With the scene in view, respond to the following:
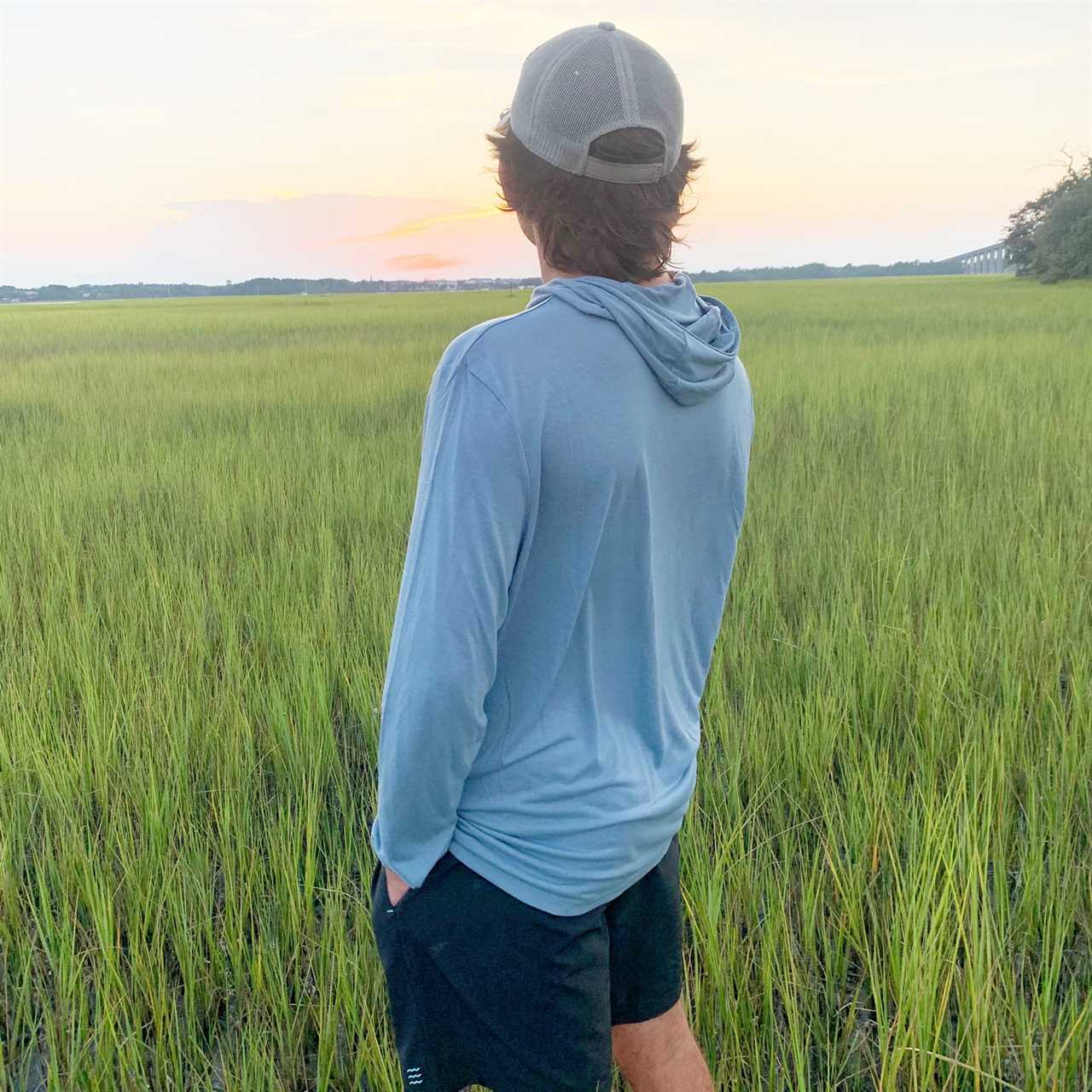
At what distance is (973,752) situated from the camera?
1883mm

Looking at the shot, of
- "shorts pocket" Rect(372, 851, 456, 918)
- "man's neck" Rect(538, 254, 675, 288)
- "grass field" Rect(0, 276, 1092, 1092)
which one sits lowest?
"grass field" Rect(0, 276, 1092, 1092)

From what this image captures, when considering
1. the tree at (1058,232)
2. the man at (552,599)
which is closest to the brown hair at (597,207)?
the man at (552,599)

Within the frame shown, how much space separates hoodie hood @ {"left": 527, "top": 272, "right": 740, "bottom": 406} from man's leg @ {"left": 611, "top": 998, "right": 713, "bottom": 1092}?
681 millimetres

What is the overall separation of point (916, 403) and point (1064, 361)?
2.60 m

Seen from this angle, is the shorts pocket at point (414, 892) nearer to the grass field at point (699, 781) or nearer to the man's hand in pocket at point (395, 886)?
the man's hand in pocket at point (395, 886)

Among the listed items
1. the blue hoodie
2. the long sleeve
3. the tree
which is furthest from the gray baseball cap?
the tree

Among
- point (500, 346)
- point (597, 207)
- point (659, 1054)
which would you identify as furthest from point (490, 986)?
point (597, 207)

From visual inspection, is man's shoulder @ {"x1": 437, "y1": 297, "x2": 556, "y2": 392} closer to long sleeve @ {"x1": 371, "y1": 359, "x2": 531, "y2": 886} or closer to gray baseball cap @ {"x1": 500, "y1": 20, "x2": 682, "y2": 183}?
long sleeve @ {"x1": 371, "y1": 359, "x2": 531, "y2": 886}

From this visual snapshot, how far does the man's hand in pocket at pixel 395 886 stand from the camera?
0.85m

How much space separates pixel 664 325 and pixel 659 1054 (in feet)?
2.58

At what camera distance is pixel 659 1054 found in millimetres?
1037

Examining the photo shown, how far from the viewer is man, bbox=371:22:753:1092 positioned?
30.1 inches

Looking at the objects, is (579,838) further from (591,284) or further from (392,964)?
(591,284)

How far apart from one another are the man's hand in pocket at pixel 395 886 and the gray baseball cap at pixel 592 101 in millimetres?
648
